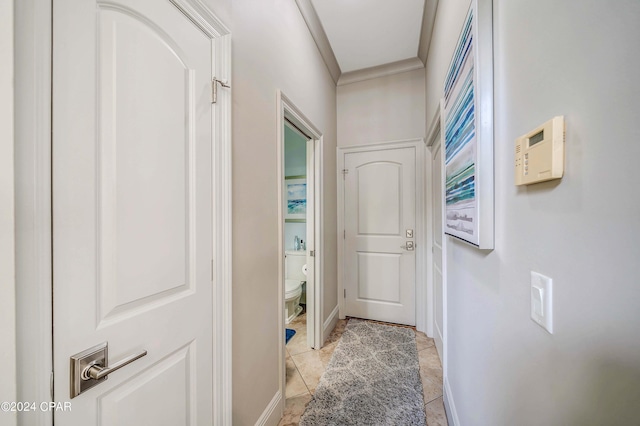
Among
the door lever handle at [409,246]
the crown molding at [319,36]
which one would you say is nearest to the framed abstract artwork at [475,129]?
the crown molding at [319,36]

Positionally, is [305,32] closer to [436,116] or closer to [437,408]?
[436,116]

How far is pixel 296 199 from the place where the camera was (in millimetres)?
3543

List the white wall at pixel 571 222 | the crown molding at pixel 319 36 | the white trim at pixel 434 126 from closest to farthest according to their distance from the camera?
the white wall at pixel 571 222 < the white trim at pixel 434 126 < the crown molding at pixel 319 36

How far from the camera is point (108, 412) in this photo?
0.67 m

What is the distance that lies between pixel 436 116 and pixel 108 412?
94.1 inches

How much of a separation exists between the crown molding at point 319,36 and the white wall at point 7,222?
1.89m

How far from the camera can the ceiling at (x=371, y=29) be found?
1.94 m

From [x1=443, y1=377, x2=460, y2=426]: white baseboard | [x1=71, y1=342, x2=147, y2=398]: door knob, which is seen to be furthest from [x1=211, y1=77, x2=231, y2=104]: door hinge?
[x1=443, y1=377, x2=460, y2=426]: white baseboard

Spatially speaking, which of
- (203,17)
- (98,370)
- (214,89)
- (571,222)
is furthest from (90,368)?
(203,17)

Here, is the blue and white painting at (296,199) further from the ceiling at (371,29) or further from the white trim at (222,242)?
the white trim at (222,242)

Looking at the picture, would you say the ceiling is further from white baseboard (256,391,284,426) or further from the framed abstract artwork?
white baseboard (256,391,284,426)

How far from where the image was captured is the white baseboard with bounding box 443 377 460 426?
1.32 meters

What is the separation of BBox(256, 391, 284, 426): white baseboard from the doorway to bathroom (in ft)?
0.32

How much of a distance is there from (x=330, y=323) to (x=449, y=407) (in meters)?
1.32
